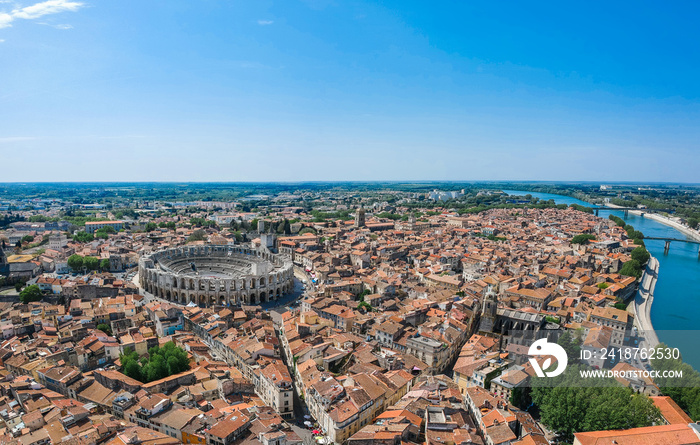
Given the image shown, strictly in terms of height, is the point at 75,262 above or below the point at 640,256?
above

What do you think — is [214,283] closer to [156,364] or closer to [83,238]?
[156,364]

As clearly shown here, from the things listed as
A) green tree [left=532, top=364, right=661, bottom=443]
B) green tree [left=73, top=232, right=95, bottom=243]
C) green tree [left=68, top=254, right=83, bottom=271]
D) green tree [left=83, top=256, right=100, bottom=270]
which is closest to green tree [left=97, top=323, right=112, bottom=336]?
green tree [left=68, top=254, right=83, bottom=271]

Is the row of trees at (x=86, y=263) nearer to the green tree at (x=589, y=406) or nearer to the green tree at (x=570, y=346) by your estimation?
the green tree at (x=589, y=406)

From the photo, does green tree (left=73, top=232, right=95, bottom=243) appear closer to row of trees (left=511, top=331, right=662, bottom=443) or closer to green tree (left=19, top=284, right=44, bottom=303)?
green tree (left=19, top=284, right=44, bottom=303)

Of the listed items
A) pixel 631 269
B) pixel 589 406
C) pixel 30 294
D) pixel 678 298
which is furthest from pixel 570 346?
pixel 30 294

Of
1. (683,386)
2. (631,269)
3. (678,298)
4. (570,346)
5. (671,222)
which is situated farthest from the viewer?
(671,222)

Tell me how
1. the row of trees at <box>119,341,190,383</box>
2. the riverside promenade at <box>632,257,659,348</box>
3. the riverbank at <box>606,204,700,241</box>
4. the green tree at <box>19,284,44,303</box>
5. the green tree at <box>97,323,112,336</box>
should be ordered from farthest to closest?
the riverbank at <box>606,204,700,241</box>
the green tree at <box>19,284,44,303</box>
the riverside promenade at <box>632,257,659,348</box>
the green tree at <box>97,323,112,336</box>
the row of trees at <box>119,341,190,383</box>
